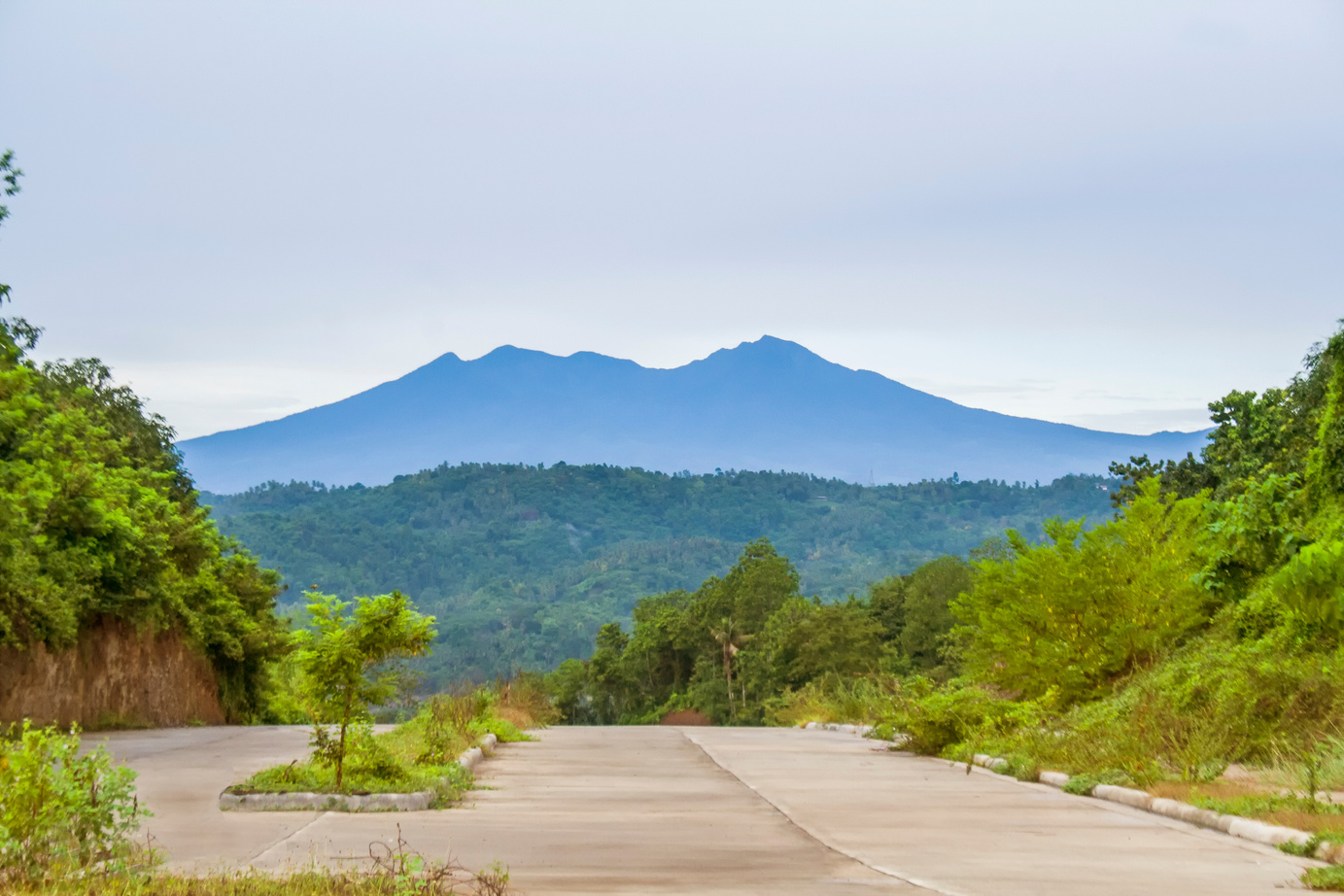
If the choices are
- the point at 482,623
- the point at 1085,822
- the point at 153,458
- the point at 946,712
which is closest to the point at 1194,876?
the point at 1085,822

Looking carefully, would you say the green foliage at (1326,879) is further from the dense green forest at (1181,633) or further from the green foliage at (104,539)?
the green foliage at (104,539)

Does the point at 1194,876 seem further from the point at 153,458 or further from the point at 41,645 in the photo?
the point at 153,458

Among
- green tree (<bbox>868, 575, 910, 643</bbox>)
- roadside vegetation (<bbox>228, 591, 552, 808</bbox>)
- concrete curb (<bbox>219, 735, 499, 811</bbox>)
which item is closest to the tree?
roadside vegetation (<bbox>228, 591, 552, 808</bbox>)

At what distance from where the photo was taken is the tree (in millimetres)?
13203

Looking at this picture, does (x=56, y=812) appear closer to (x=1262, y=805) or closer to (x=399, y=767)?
(x=399, y=767)

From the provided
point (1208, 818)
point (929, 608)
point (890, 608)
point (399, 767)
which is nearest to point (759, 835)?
point (1208, 818)

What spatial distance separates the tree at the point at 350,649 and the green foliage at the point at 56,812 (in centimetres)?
488

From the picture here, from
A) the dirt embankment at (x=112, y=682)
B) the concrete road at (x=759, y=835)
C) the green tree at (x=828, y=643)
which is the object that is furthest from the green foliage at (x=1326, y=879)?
the green tree at (x=828, y=643)

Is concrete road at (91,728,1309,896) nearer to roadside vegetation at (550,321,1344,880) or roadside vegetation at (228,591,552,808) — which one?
roadside vegetation at (228,591,552,808)

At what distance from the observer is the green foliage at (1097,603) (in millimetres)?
21422

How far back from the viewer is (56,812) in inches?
305

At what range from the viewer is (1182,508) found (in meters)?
22.4

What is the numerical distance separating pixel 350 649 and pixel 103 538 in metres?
16.6

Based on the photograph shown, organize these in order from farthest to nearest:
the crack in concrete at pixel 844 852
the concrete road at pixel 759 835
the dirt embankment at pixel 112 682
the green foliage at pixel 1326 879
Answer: the dirt embankment at pixel 112 682 < the concrete road at pixel 759 835 < the crack in concrete at pixel 844 852 < the green foliage at pixel 1326 879
